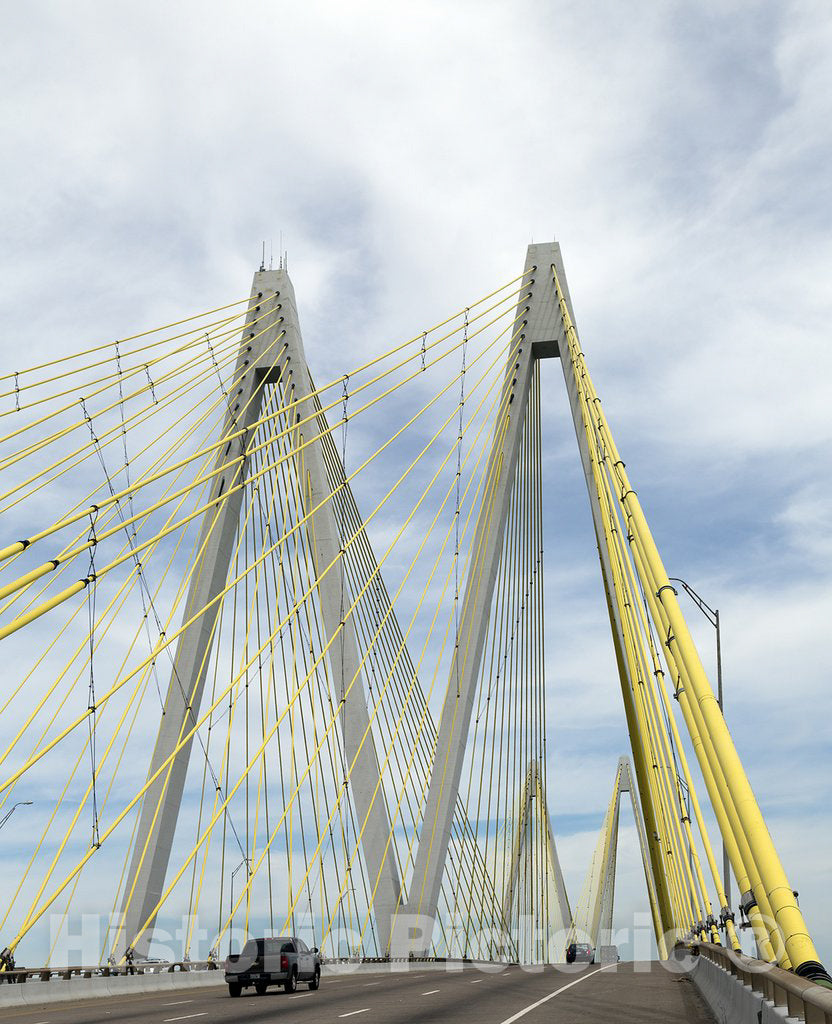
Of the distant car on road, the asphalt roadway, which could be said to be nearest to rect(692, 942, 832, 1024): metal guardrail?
the asphalt roadway

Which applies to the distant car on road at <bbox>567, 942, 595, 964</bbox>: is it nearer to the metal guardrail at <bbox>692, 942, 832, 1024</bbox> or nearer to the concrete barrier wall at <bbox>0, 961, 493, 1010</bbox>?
the concrete barrier wall at <bbox>0, 961, 493, 1010</bbox>

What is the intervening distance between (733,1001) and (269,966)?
613 inches

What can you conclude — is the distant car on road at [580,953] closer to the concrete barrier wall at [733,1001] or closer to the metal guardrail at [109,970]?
the metal guardrail at [109,970]

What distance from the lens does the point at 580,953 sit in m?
86.1

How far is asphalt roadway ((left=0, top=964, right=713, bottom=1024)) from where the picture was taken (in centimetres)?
1970

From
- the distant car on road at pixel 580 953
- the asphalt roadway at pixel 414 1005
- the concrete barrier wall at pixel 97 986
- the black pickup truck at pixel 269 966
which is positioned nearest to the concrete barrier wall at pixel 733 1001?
the asphalt roadway at pixel 414 1005

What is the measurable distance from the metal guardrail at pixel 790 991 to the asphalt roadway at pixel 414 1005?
4.70 m

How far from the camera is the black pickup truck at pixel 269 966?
29266mm

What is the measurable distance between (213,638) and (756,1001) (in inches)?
928

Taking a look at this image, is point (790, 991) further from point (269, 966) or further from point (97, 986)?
point (97, 986)

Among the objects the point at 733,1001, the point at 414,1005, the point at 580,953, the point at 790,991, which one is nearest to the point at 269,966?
the point at 414,1005

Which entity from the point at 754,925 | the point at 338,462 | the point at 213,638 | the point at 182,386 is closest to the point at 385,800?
the point at 213,638

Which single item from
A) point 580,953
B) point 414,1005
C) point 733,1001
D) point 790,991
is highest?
point 580,953

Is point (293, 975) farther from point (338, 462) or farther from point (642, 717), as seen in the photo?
point (338, 462)
